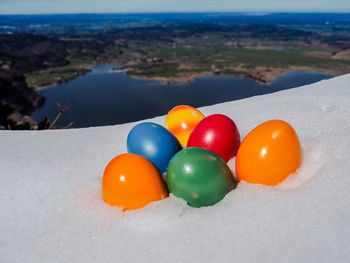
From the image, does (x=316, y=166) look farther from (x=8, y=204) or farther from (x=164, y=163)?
(x=8, y=204)

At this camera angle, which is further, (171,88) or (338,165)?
(171,88)

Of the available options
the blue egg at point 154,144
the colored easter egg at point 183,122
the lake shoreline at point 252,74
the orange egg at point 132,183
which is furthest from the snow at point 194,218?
the lake shoreline at point 252,74

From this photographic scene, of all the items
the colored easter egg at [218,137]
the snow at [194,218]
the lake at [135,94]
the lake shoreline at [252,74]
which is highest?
the colored easter egg at [218,137]

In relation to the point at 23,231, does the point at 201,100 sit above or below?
below

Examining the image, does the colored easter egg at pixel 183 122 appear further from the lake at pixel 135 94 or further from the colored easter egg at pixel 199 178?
the lake at pixel 135 94

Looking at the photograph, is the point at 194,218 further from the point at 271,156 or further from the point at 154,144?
the point at 154,144

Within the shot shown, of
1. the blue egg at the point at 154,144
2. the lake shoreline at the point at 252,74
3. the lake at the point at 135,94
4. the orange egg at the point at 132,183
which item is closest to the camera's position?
the orange egg at the point at 132,183

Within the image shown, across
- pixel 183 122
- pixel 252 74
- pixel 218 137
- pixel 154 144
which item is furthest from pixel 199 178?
pixel 252 74

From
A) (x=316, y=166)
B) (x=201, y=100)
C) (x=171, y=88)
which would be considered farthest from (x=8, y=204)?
(x=171, y=88)

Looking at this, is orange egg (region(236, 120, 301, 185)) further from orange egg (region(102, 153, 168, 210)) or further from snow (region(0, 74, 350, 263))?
orange egg (region(102, 153, 168, 210))
